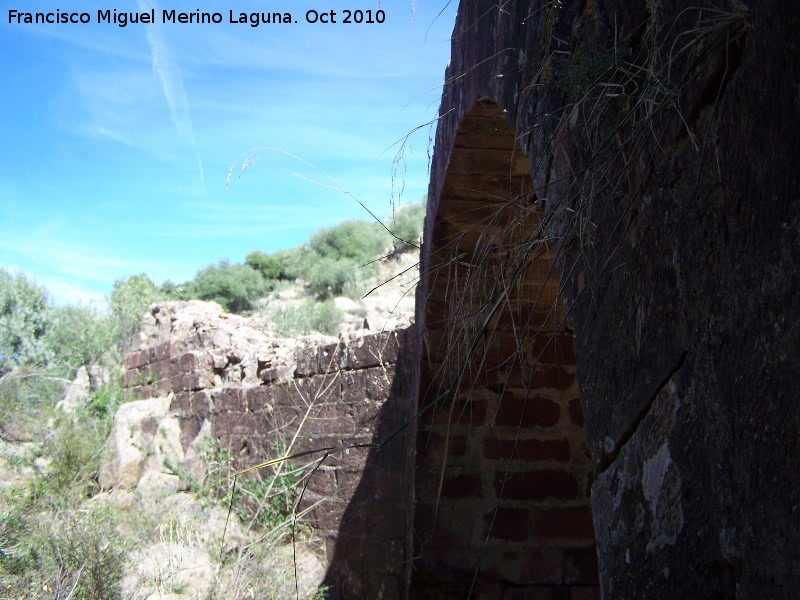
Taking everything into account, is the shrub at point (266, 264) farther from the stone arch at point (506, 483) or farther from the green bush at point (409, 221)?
the stone arch at point (506, 483)

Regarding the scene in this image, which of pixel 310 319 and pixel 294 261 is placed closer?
pixel 310 319

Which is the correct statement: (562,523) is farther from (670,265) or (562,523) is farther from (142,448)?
(142,448)

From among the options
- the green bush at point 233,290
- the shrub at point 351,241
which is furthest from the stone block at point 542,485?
the green bush at point 233,290

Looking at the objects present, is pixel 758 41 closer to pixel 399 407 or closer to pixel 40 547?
pixel 399 407

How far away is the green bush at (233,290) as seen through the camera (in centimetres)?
2077

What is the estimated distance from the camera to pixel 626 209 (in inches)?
50.9

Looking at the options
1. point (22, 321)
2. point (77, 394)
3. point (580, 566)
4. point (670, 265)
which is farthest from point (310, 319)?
point (670, 265)

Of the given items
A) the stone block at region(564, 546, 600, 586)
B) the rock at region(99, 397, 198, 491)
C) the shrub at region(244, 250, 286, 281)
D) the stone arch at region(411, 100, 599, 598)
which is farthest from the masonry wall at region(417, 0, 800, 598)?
the shrub at region(244, 250, 286, 281)

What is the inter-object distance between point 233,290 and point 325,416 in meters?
15.3

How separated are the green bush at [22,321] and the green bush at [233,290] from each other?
6.41m

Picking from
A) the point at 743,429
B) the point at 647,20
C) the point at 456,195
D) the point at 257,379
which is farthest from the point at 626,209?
the point at 257,379

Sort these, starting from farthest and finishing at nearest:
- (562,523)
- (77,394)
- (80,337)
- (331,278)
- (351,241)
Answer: (351,241) → (331,278) → (80,337) → (77,394) → (562,523)

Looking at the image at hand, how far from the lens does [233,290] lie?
20750 millimetres

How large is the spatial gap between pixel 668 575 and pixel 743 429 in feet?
0.97
